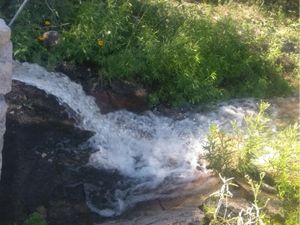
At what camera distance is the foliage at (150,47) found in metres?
6.08

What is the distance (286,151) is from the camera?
4.64 m

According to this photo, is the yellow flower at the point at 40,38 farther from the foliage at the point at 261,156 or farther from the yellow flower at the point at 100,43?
the foliage at the point at 261,156

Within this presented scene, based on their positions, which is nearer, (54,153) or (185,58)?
(54,153)

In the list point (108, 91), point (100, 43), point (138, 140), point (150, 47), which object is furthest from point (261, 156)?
point (100, 43)

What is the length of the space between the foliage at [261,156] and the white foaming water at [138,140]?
0.59 m

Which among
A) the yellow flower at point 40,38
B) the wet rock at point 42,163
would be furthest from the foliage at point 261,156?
the yellow flower at point 40,38

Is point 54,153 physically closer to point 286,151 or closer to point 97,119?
point 97,119

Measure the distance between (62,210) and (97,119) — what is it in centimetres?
161

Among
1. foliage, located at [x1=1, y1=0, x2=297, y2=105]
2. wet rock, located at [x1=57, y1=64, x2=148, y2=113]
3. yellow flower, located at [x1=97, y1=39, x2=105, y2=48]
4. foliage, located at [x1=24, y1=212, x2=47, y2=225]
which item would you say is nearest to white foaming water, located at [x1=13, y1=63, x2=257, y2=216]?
wet rock, located at [x1=57, y1=64, x2=148, y2=113]

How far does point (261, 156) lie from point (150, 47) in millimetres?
2057

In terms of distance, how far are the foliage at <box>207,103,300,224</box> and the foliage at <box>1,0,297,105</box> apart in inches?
57.4

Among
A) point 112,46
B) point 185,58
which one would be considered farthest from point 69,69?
point 185,58

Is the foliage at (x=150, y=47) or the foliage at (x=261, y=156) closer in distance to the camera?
the foliage at (x=261, y=156)

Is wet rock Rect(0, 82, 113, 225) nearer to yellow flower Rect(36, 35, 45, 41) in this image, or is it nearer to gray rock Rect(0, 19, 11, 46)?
yellow flower Rect(36, 35, 45, 41)
